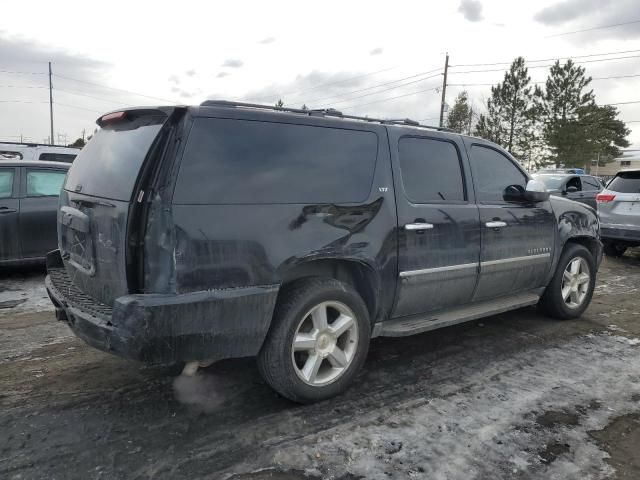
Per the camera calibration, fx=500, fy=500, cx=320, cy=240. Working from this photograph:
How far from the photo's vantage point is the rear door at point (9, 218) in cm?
640

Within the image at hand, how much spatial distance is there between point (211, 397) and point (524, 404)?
208 cm

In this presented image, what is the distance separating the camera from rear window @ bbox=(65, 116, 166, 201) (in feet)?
9.35

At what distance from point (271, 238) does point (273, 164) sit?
46cm

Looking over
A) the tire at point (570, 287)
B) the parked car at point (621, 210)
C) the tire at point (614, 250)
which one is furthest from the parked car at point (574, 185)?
the tire at point (570, 287)

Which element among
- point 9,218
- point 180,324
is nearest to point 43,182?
point 9,218

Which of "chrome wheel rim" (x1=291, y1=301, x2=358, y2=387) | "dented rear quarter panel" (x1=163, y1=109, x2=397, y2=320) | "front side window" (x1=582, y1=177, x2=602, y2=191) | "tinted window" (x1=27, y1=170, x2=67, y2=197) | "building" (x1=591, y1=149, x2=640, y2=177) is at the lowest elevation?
"chrome wheel rim" (x1=291, y1=301, x2=358, y2=387)

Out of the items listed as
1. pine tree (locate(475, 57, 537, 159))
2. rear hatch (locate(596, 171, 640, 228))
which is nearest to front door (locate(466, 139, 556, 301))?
rear hatch (locate(596, 171, 640, 228))

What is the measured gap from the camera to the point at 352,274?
11.5 feet

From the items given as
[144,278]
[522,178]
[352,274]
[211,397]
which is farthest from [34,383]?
[522,178]

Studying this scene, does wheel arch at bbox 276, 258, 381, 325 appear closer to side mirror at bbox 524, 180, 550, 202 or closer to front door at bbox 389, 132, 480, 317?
front door at bbox 389, 132, 480, 317

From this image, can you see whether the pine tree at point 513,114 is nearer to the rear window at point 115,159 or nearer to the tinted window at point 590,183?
the tinted window at point 590,183

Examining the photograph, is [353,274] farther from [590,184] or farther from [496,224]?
[590,184]

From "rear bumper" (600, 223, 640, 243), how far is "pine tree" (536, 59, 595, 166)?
3700 cm

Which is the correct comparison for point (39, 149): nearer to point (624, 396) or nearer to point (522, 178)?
point (522, 178)
